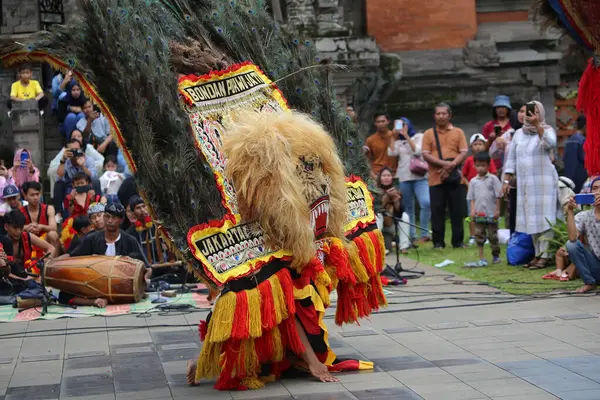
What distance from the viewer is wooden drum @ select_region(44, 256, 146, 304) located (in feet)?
34.7

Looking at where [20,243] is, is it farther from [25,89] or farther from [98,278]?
[25,89]

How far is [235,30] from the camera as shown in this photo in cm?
761

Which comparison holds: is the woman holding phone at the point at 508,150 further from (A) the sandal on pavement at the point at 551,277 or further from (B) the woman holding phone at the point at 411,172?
(A) the sandal on pavement at the point at 551,277

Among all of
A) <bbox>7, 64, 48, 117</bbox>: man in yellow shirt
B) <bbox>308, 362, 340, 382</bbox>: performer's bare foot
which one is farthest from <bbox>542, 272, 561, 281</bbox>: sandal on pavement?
<bbox>7, 64, 48, 117</bbox>: man in yellow shirt

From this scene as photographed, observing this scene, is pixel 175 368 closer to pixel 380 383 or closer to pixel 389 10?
pixel 380 383

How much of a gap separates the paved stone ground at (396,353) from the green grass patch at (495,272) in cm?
51

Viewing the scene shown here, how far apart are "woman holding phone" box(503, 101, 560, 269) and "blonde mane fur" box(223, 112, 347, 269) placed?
5722 millimetres

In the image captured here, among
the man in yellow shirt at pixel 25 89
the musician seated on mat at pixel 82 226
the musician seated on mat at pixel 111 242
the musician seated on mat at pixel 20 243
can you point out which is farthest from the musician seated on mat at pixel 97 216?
the man in yellow shirt at pixel 25 89

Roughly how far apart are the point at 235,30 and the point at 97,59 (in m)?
1.43

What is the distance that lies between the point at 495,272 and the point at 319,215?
571cm

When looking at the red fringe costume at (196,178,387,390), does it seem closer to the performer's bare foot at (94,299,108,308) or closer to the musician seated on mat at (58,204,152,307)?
the performer's bare foot at (94,299,108,308)

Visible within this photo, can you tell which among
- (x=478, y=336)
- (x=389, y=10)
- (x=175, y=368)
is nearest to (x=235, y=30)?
(x=175, y=368)

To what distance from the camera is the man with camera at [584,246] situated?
9930 mm

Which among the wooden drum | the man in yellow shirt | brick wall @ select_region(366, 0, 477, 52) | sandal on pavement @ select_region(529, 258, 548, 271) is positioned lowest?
sandal on pavement @ select_region(529, 258, 548, 271)
